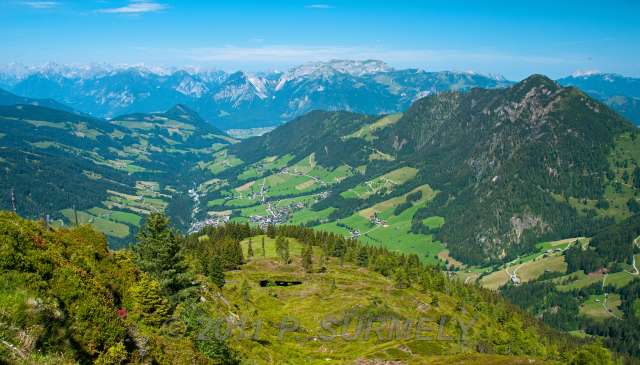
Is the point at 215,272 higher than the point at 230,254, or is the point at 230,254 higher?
the point at 215,272

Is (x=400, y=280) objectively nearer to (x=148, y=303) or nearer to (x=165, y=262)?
(x=165, y=262)

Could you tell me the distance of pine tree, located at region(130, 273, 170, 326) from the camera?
165 feet

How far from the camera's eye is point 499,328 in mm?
174750

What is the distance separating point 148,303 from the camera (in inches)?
2024

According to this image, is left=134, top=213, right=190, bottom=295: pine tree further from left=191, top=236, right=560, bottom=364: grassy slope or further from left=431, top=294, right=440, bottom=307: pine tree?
left=431, top=294, right=440, bottom=307: pine tree

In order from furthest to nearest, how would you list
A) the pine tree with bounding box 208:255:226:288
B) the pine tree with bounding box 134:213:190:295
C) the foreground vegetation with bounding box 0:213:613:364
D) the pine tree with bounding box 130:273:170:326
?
1. the pine tree with bounding box 208:255:226:288
2. the pine tree with bounding box 134:213:190:295
3. the pine tree with bounding box 130:273:170:326
4. the foreground vegetation with bounding box 0:213:613:364

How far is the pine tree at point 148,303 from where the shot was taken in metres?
50.4

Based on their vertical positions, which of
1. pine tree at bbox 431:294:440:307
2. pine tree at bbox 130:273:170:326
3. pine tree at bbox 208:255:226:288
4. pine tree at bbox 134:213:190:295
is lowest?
pine tree at bbox 431:294:440:307

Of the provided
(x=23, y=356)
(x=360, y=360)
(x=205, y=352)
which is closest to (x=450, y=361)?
(x=360, y=360)

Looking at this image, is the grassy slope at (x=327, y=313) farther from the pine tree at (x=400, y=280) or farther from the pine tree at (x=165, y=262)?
the pine tree at (x=165, y=262)

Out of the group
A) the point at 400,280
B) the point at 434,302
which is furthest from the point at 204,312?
the point at 400,280

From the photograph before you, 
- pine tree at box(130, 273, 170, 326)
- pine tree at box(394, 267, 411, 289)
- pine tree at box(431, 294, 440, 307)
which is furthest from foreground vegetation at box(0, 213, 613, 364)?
pine tree at box(394, 267, 411, 289)

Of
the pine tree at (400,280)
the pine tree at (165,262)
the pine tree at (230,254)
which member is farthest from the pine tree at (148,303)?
the pine tree at (400,280)

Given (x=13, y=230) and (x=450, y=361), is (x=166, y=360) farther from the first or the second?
(x=450, y=361)
